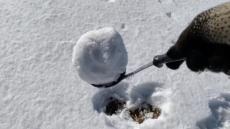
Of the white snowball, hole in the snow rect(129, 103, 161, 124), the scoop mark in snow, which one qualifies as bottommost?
hole in the snow rect(129, 103, 161, 124)

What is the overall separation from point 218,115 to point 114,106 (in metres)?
0.47

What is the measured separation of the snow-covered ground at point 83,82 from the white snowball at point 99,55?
0.17 m

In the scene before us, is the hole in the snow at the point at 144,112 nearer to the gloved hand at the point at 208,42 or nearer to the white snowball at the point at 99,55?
the white snowball at the point at 99,55

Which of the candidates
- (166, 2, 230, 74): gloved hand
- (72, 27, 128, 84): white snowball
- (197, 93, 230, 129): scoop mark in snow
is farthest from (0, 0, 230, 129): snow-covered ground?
(166, 2, 230, 74): gloved hand

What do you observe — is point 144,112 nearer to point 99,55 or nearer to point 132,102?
point 132,102

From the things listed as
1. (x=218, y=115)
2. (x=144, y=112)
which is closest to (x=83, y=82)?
(x=144, y=112)

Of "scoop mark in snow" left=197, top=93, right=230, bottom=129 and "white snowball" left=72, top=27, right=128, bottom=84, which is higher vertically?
"white snowball" left=72, top=27, right=128, bottom=84

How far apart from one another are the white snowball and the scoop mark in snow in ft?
1.46

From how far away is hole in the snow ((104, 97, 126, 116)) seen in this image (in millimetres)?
1986

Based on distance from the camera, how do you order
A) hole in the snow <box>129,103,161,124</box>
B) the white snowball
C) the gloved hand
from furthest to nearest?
hole in the snow <box>129,103,161,124</box> → the white snowball → the gloved hand

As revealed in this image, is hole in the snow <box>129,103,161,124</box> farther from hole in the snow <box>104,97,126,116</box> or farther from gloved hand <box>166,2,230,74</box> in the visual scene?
gloved hand <box>166,2,230,74</box>

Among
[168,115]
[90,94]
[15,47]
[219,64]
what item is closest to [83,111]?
[90,94]

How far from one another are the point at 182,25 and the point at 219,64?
0.84 meters

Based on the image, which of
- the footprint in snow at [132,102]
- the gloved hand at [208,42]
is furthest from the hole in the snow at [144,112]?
the gloved hand at [208,42]
